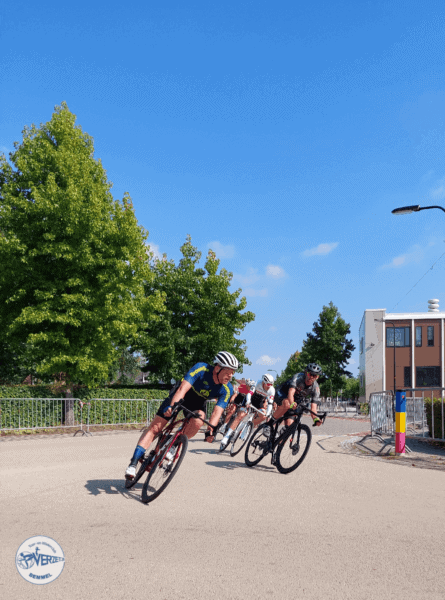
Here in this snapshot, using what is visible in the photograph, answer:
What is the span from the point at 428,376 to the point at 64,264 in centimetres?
5044

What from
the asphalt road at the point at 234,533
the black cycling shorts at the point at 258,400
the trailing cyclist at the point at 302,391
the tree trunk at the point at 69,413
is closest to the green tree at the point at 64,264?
the tree trunk at the point at 69,413

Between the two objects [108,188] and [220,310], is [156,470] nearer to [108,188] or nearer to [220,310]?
[108,188]

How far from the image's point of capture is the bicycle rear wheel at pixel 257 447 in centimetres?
910

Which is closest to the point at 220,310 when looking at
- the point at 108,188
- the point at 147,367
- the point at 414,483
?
the point at 147,367

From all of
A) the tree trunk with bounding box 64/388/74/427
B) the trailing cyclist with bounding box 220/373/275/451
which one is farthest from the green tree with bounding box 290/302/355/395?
the trailing cyclist with bounding box 220/373/275/451

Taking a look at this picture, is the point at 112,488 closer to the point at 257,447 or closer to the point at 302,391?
the point at 257,447

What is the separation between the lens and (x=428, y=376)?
197ft

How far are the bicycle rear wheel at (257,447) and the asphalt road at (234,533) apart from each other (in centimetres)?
44

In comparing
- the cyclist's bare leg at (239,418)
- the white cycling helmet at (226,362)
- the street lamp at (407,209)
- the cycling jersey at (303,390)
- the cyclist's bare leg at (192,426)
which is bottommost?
the cyclist's bare leg at (239,418)

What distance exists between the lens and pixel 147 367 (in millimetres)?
36156

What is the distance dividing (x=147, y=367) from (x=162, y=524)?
31.5 meters

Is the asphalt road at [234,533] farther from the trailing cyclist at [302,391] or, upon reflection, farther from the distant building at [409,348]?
the distant building at [409,348]

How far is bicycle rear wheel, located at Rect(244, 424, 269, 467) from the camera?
9.10 m

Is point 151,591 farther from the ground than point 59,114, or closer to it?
closer to it
